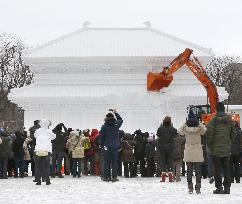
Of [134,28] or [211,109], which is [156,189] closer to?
[211,109]

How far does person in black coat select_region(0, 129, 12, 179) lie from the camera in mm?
19859

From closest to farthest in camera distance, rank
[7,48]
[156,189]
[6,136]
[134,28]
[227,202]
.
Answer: [227,202] < [156,189] < [6,136] < [134,28] < [7,48]

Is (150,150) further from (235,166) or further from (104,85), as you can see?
(104,85)

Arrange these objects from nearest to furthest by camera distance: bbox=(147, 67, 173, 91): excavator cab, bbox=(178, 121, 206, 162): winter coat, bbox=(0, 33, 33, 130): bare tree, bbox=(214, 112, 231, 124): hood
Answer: bbox=(214, 112, 231, 124): hood, bbox=(178, 121, 206, 162): winter coat, bbox=(147, 67, 173, 91): excavator cab, bbox=(0, 33, 33, 130): bare tree

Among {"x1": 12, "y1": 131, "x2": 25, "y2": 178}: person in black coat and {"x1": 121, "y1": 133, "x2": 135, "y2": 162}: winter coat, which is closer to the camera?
{"x1": 121, "y1": 133, "x2": 135, "y2": 162}: winter coat

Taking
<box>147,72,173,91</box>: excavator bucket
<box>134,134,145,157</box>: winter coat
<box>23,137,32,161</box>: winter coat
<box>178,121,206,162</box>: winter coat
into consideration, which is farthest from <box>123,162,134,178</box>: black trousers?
<box>147,72,173,91</box>: excavator bucket

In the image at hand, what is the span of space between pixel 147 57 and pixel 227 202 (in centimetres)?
2960

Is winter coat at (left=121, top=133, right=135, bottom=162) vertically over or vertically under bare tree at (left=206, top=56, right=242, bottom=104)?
under

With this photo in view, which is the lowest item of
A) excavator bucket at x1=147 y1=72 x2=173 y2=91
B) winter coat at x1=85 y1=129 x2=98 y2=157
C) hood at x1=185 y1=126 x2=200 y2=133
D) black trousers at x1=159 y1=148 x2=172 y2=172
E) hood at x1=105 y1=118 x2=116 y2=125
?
black trousers at x1=159 y1=148 x2=172 y2=172

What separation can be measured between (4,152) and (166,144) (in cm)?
535

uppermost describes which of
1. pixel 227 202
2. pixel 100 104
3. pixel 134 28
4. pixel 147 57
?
pixel 134 28

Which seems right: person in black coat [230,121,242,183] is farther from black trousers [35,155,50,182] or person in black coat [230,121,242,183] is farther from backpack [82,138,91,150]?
backpack [82,138,91,150]

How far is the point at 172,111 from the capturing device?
132 ft

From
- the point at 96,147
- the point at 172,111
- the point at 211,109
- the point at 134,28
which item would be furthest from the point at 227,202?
the point at 134,28
